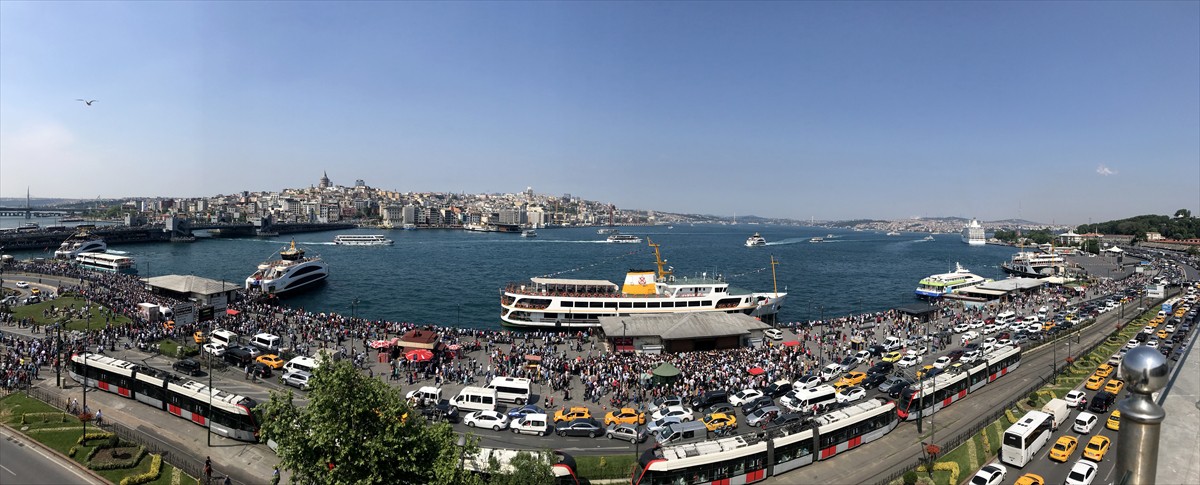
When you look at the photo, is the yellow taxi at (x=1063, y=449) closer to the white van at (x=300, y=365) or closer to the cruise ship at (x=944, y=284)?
the white van at (x=300, y=365)

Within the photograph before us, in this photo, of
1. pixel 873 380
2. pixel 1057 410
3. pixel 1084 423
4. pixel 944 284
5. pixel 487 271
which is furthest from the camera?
pixel 487 271

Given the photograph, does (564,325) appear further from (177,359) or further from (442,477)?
(442,477)

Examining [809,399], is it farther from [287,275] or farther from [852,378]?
[287,275]

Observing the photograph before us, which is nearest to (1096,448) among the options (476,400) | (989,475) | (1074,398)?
(989,475)

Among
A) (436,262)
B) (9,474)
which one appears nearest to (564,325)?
(9,474)

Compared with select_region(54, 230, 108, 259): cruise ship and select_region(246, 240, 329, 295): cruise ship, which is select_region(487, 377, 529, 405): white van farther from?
select_region(54, 230, 108, 259): cruise ship

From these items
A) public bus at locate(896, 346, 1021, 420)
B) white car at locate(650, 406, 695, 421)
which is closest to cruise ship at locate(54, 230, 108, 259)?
white car at locate(650, 406, 695, 421)
